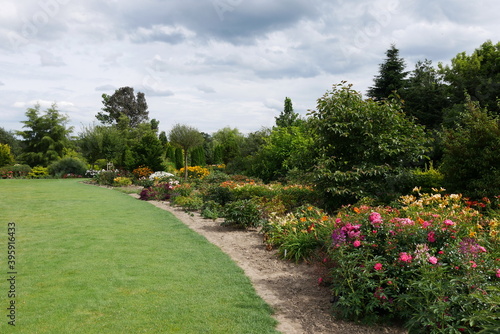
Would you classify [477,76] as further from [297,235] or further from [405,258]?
[405,258]

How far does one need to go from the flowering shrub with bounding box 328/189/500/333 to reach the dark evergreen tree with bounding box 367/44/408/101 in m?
22.3

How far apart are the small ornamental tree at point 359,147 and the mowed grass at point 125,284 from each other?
3529mm

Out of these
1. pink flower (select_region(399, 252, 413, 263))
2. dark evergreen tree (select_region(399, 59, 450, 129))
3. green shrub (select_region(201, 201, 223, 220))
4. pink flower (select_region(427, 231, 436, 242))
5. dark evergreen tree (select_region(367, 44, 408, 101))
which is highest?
dark evergreen tree (select_region(367, 44, 408, 101))

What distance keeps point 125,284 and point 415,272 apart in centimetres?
338

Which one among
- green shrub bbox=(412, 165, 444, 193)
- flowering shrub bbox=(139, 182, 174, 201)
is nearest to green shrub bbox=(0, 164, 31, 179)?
flowering shrub bbox=(139, 182, 174, 201)

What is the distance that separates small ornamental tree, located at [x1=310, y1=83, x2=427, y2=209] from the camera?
7797 mm

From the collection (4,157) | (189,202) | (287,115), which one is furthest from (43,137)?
(189,202)

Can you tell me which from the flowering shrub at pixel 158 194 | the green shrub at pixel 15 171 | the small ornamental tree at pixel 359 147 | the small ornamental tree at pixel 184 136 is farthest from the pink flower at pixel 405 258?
the green shrub at pixel 15 171

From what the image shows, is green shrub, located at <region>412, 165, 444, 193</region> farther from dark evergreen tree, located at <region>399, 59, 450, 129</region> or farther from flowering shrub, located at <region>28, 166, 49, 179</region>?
flowering shrub, located at <region>28, 166, 49, 179</region>

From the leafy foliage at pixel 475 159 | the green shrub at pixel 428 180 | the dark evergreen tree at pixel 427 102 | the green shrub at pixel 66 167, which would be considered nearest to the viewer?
the leafy foliage at pixel 475 159

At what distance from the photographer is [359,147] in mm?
7977

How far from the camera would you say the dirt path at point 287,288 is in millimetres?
3203

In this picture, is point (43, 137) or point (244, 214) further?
point (43, 137)

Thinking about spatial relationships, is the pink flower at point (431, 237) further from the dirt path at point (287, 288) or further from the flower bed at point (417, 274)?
the dirt path at point (287, 288)
